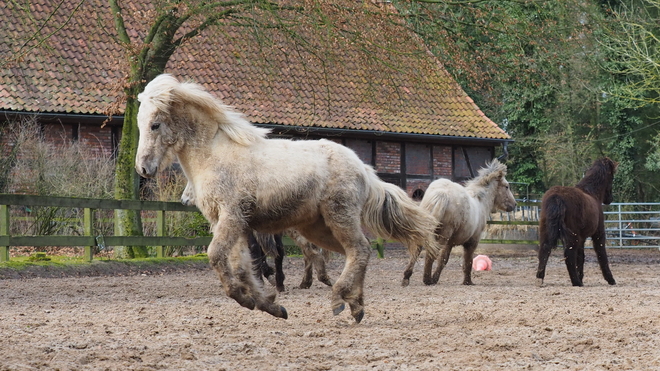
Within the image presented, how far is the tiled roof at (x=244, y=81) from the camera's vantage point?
1916cm

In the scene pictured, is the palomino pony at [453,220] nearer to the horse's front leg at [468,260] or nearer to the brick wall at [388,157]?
the horse's front leg at [468,260]

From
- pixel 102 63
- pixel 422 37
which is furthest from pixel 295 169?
pixel 102 63

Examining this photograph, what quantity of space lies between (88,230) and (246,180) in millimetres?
8803

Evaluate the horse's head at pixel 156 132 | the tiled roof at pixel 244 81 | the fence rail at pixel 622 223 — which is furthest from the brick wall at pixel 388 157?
the horse's head at pixel 156 132

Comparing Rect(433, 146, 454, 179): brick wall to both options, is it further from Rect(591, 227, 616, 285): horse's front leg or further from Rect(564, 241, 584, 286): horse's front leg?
Rect(564, 241, 584, 286): horse's front leg

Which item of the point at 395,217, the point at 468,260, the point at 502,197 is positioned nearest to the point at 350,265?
the point at 395,217

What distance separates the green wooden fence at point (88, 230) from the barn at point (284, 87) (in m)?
2.24

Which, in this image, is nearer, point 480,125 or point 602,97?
point 480,125

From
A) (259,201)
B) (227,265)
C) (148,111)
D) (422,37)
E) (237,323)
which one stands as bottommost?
(237,323)

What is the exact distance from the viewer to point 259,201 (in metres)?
7.05

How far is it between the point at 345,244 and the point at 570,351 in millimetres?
2240

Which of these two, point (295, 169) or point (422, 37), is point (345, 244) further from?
point (422, 37)

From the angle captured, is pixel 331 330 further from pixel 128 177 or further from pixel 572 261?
pixel 128 177

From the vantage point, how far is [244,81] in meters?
26.8
